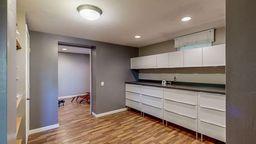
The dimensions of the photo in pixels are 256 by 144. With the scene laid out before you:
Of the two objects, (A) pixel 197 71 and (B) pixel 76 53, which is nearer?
(A) pixel 197 71

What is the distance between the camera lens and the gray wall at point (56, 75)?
299 centimetres

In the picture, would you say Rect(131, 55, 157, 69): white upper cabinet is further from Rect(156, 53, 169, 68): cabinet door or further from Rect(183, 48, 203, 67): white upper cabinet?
Rect(183, 48, 203, 67): white upper cabinet

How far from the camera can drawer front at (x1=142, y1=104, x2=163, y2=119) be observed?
3.35 meters

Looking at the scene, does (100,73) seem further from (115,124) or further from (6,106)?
(6,106)

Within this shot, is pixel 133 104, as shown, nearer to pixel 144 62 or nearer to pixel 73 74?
pixel 144 62

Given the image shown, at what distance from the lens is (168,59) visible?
3.51m

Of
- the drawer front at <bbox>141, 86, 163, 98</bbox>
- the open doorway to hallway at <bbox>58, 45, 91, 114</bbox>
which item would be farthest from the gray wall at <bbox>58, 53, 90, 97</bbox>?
the drawer front at <bbox>141, 86, 163, 98</bbox>

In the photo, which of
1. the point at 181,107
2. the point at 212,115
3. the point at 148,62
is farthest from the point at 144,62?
the point at 212,115

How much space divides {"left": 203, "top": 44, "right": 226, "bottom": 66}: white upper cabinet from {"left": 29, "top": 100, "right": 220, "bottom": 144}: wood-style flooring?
1488 millimetres

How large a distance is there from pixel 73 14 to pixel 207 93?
2.67 metres

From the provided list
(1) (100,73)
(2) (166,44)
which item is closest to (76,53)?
(1) (100,73)

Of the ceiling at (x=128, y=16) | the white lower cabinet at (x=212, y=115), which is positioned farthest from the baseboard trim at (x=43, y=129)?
the white lower cabinet at (x=212, y=115)
